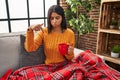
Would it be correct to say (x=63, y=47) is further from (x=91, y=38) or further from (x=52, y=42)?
(x=91, y=38)

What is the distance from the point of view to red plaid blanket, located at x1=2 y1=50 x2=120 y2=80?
1.01 metres

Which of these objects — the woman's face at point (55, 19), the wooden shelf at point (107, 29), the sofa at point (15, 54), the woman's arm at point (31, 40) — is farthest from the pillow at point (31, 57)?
the wooden shelf at point (107, 29)

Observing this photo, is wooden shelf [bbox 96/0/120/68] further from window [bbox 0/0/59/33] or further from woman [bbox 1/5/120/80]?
window [bbox 0/0/59/33]

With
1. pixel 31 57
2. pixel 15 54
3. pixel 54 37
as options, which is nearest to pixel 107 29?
pixel 54 37

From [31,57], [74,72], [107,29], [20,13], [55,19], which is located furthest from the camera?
[20,13]

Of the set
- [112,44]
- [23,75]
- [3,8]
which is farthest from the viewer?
[3,8]

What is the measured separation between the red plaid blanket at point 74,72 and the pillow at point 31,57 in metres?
0.14

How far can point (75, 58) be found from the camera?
1454 mm

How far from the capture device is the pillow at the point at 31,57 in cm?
140

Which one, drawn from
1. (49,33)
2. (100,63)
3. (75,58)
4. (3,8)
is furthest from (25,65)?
(3,8)

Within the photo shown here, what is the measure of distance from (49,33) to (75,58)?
0.39 metres

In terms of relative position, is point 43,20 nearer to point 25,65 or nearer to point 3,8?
point 3,8

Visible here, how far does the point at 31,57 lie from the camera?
1.42 meters

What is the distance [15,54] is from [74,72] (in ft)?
2.32
